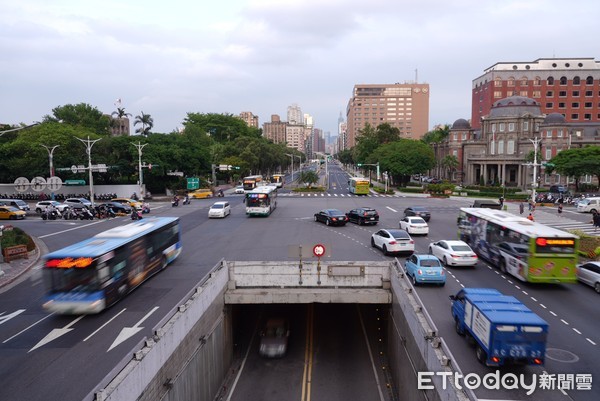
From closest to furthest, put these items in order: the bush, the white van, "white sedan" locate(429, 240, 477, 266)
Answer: "white sedan" locate(429, 240, 477, 266) → the bush → the white van

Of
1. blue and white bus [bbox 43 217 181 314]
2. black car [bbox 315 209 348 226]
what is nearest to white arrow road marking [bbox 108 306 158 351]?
blue and white bus [bbox 43 217 181 314]

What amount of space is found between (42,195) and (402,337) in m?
70.0

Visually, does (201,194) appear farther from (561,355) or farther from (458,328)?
(561,355)

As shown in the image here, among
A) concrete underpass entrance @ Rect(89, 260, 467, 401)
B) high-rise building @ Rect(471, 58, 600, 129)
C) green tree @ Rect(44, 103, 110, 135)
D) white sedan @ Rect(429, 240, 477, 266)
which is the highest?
high-rise building @ Rect(471, 58, 600, 129)

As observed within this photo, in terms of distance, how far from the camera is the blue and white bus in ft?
57.2

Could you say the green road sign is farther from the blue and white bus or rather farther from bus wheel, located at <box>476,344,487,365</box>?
bus wheel, located at <box>476,344,487,365</box>

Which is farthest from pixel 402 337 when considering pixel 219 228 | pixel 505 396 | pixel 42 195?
pixel 42 195

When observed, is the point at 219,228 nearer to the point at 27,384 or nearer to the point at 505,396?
the point at 27,384

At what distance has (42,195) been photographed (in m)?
70.9

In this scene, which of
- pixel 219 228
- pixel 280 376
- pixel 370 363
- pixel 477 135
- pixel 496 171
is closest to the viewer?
pixel 280 376

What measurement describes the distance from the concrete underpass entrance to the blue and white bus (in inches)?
152

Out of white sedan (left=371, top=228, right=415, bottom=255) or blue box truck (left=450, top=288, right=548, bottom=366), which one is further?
white sedan (left=371, top=228, right=415, bottom=255)

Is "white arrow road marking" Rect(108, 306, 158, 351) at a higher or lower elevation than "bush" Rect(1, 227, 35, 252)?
lower

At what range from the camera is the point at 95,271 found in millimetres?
17656
